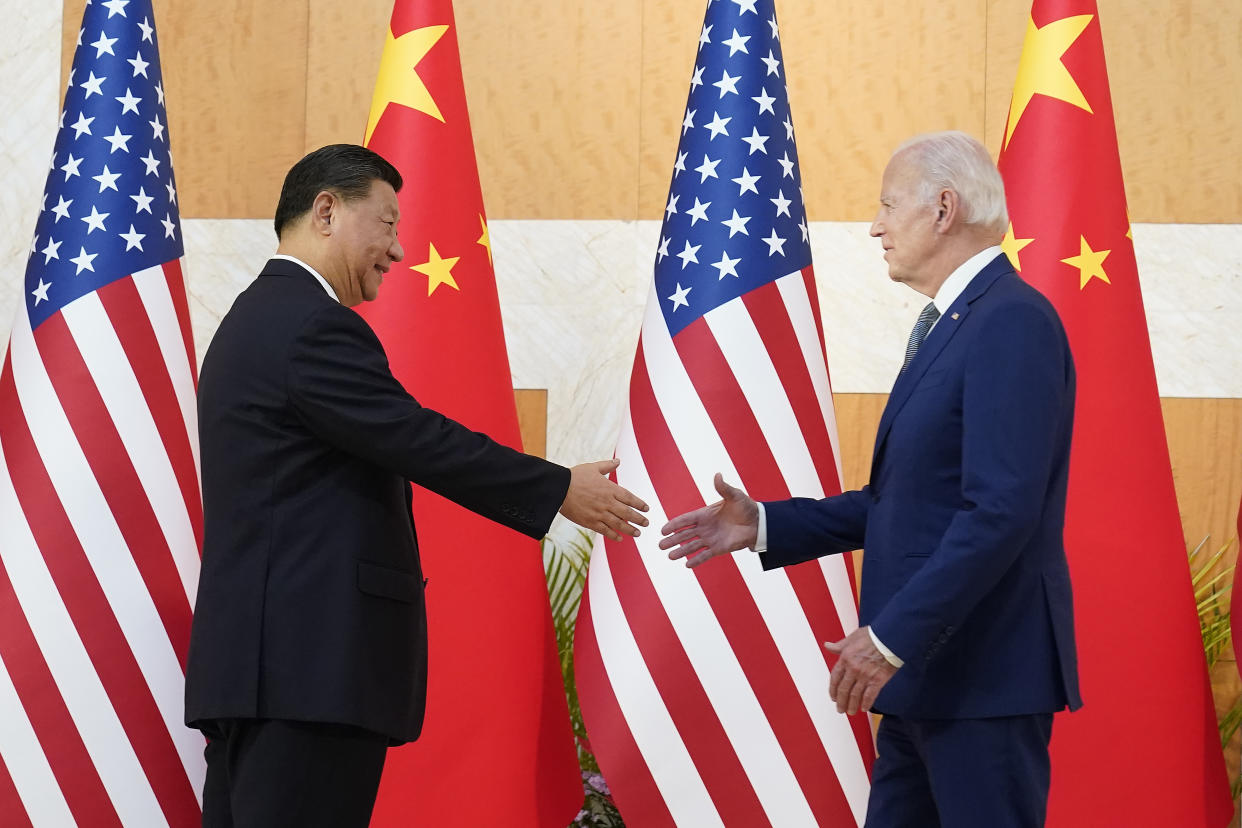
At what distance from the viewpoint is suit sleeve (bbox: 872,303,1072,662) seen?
170 cm

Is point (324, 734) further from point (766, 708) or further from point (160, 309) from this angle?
point (160, 309)

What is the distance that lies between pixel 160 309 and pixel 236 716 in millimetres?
1322

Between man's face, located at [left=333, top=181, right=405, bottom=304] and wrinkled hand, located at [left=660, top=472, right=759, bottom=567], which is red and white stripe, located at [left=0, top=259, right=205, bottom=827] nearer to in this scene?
man's face, located at [left=333, top=181, right=405, bottom=304]

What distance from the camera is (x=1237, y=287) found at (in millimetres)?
3465

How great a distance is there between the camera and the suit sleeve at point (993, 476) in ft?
5.58

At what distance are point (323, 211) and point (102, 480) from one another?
39.6 inches

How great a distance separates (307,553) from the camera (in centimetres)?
197

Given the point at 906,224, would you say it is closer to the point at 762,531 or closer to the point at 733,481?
the point at 762,531

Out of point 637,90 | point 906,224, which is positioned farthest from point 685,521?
point 637,90

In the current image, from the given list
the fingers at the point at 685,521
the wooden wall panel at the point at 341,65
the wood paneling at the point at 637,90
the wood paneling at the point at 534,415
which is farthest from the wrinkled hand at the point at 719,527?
the wooden wall panel at the point at 341,65

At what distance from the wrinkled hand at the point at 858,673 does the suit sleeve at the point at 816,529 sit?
466 millimetres

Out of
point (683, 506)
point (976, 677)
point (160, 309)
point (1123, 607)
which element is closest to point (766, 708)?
point (683, 506)

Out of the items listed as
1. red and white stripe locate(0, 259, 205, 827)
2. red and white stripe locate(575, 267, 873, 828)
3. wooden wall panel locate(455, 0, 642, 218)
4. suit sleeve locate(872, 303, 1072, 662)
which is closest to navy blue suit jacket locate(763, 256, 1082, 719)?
suit sleeve locate(872, 303, 1072, 662)

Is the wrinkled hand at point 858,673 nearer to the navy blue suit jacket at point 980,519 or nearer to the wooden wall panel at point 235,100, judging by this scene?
the navy blue suit jacket at point 980,519
